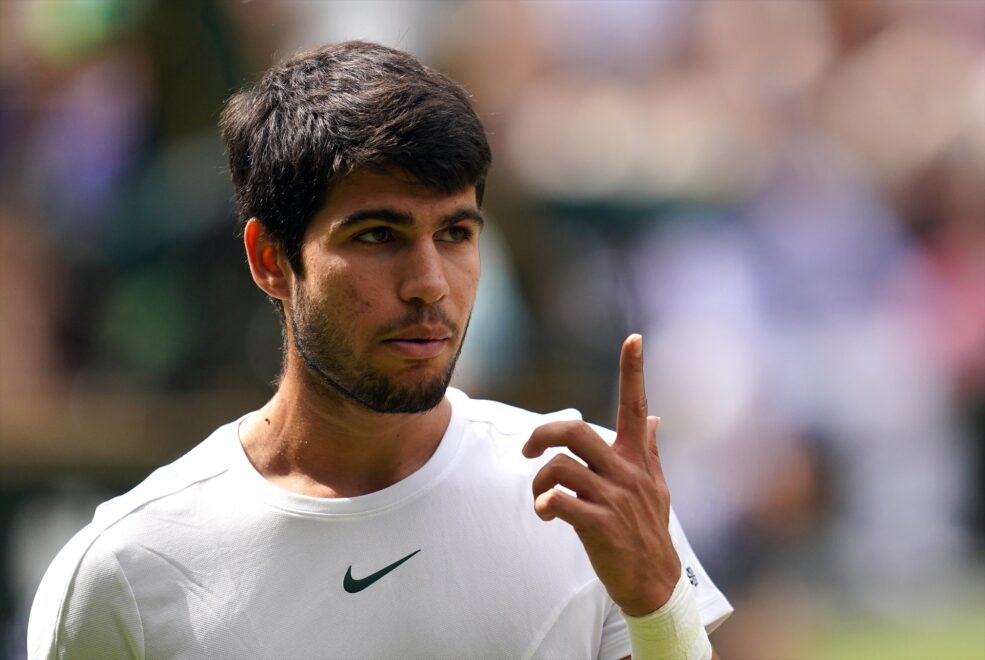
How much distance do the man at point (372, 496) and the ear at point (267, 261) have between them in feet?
0.22

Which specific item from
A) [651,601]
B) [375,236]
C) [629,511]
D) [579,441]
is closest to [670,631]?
[651,601]

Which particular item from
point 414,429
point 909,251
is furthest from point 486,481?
point 909,251

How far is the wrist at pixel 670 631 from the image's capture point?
234cm

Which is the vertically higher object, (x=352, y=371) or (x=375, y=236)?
(x=375, y=236)

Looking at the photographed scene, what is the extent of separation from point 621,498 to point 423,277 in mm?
556

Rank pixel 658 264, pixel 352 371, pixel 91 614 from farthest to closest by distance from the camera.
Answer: pixel 658 264 < pixel 352 371 < pixel 91 614

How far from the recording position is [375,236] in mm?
2596

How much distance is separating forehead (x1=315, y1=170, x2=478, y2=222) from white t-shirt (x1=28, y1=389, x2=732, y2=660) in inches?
18.7

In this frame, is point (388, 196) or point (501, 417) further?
point (501, 417)

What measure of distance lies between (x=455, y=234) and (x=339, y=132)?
291 mm

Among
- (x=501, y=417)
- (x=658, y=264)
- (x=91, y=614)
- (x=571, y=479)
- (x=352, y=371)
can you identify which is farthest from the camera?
(x=658, y=264)

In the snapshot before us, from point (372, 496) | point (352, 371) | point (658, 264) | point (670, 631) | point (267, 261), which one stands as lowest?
point (658, 264)

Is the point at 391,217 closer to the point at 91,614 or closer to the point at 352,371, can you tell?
the point at 352,371

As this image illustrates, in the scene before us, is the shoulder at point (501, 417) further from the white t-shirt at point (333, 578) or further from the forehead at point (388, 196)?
the forehead at point (388, 196)
